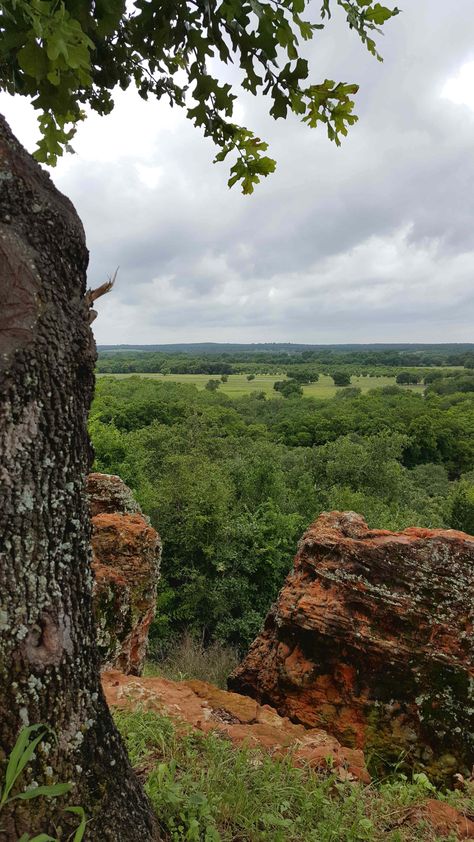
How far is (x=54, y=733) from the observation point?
6.51ft

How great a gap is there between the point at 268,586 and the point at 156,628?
415 cm

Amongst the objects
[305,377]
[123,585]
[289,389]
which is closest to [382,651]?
[123,585]

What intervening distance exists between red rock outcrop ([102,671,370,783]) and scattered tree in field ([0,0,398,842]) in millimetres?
1857

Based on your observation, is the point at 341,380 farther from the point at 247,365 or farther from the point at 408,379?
the point at 247,365

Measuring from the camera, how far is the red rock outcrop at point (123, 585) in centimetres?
601

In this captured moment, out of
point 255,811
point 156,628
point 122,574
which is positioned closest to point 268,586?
point 156,628

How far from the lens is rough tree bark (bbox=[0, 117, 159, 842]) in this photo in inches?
74.4

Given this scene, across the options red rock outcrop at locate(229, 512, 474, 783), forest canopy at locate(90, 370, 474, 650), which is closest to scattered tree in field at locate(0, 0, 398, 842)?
red rock outcrop at locate(229, 512, 474, 783)

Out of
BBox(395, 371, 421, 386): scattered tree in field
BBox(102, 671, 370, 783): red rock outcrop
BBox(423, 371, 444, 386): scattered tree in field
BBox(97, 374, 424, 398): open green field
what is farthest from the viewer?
BBox(395, 371, 421, 386): scattered tree in field

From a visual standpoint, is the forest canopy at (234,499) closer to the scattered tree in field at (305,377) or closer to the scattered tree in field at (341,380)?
the scattered tree in field at (341,380)

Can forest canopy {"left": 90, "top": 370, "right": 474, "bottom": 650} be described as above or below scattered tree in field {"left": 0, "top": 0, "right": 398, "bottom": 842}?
below

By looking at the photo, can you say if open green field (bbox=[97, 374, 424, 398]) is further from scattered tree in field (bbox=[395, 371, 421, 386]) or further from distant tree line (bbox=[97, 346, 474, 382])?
distant tree line (bbox=[97, 346, 474, 382])

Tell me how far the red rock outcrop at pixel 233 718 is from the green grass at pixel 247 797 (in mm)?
262

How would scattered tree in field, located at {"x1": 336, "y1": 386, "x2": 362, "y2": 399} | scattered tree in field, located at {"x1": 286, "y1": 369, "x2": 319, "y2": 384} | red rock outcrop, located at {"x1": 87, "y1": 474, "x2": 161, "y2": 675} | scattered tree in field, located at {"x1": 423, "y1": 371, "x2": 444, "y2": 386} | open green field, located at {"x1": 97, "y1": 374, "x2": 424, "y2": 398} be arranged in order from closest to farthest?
red rock outcrop, located at {"x1": 87, "y1": 474, "x2": 161, "y2": 675}
scattered tree in field, located at {"x1": 336, "y1": 386, "x2": 362, "y2": 399}
open green field, located at {"x1": 97, "y1": 374, "x2": 424, "y2": 398}
scattered tree in field, located at {"x1": 423, "y1": 371, "x2": 444, "y2": 386}
scattered tree in field, located at {"x1": 286, "y1": 369, "x2": 319, "y2": 384}
